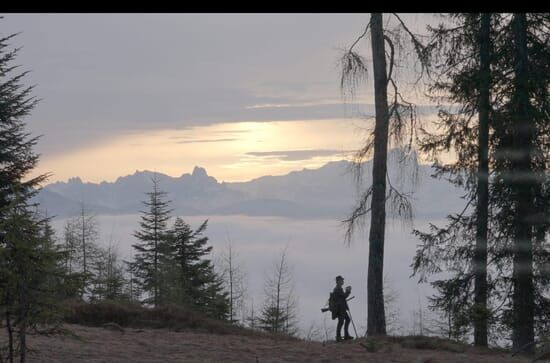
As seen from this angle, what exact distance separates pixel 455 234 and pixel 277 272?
114ft

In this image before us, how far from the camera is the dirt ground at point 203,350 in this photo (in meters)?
12.3

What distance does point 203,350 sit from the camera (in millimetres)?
13422

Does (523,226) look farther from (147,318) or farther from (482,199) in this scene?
(147,318)

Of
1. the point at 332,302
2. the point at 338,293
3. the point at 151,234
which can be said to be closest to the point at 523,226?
the point at 338,293

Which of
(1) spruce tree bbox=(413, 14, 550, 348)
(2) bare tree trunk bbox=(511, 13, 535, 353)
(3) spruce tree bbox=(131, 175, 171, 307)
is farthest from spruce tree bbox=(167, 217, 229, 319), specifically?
(2) bare tree trunk bbox=(511, 13, 535, 353)

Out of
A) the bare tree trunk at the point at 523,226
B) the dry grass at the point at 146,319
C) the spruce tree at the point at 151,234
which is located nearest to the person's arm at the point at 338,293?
the dry grass at the point at 146,319

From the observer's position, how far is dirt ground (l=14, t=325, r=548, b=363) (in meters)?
12.3

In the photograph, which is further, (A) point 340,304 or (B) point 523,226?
(A) point 340,304

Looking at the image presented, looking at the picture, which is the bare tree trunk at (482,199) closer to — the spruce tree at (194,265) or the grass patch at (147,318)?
the grass patch at (147,318)

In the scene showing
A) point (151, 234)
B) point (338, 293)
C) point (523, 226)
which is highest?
point (523, 226)

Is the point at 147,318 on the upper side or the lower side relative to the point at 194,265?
upper

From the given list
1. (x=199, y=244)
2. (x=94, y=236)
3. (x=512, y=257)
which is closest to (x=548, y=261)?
(x=512, y=257)

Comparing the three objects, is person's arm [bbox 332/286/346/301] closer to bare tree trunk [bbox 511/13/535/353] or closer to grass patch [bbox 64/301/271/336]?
grass patch [bbox 64/301/271/336]
